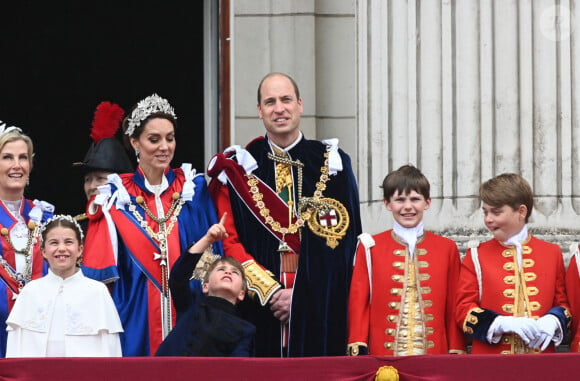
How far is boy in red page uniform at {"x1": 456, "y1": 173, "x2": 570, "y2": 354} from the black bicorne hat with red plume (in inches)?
87.2

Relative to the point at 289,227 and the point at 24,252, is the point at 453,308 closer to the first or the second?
the point at 289,227

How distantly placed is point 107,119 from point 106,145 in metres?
0.15

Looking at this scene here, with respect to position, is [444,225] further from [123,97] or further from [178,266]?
[123,97]

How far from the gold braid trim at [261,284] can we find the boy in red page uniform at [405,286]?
0.36 meters

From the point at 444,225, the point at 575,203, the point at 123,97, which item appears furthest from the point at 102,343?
the point at 123,97

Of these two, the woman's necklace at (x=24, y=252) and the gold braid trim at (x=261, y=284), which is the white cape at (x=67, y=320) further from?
the gold braid trim at (x=261, y=284)

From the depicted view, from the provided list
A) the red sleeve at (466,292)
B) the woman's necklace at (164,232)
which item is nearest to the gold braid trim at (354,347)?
the red sleeve at (466,292)

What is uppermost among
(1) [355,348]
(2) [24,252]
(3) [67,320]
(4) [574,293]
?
(2) [24,252]

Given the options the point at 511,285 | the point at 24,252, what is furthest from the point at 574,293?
the point at 24,252

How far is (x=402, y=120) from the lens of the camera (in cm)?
792

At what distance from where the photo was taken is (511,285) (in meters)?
6.71

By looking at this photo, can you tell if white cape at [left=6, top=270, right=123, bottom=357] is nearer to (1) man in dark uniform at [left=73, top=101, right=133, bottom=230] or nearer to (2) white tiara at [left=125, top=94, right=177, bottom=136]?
(2) white tiara at [left=125, top=94, right=177, bottom=136]

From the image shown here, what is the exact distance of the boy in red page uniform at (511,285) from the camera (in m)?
6.56

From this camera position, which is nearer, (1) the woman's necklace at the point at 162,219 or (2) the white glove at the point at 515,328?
(2) the white glove at the point at 515,328
